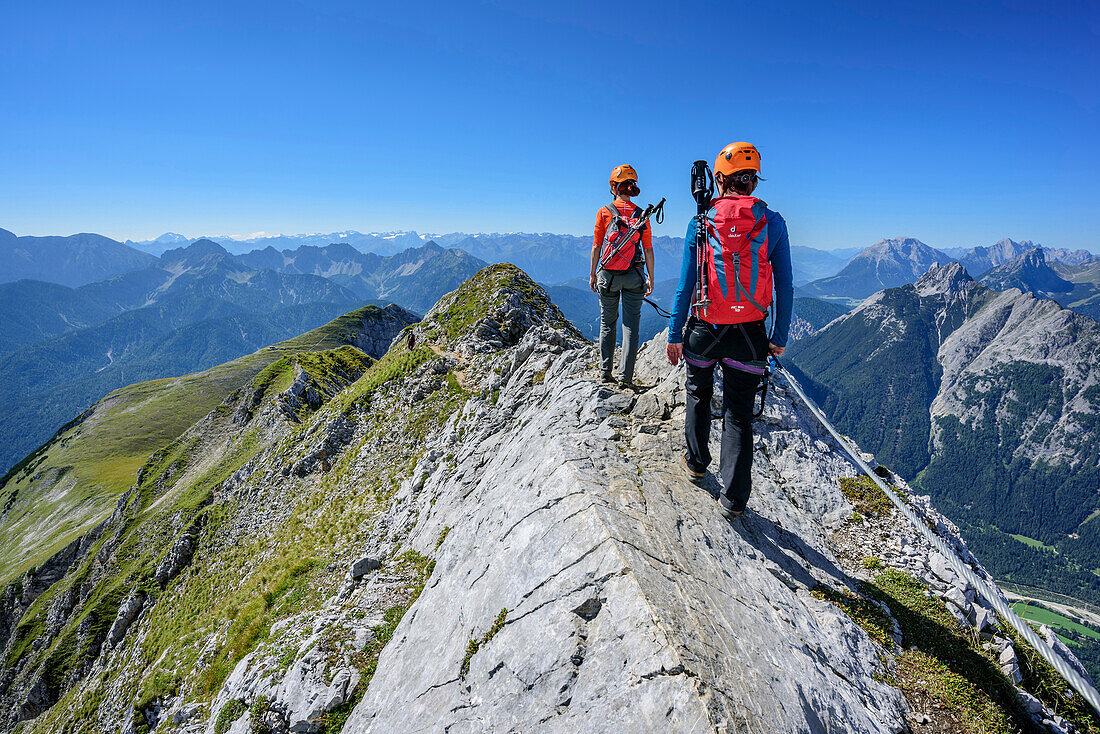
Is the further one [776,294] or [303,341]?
[303,341]

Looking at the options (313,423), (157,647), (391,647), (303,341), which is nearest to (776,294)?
(391,647)

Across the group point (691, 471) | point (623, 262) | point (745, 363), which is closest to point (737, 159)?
point (745, 363)

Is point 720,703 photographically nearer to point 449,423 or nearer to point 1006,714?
point 1006,714

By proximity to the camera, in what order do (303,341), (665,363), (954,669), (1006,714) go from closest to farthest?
(1006,714) → (954,669) → (665,363) → (303,341)

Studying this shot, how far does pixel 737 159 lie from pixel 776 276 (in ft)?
7.26

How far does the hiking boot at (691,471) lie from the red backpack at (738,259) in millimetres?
3399

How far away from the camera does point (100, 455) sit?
395 ft

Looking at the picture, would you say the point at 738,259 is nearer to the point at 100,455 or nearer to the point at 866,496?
the point at 866,496

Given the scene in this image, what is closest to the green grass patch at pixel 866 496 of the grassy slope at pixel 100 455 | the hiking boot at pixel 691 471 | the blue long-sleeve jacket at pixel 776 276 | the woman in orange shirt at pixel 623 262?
the hiking boot at pixel 691 471

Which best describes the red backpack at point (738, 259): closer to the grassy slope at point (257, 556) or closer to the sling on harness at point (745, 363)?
the sling on harness at point (745, 363)

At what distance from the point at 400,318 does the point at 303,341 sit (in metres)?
49.7

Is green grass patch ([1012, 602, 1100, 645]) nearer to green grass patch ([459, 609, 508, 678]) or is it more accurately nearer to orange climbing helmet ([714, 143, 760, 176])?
orange climbing helmet ([714, 143, 760, 176])

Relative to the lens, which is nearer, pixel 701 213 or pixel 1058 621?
pixel 701 213

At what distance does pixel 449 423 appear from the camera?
23.3 meters
